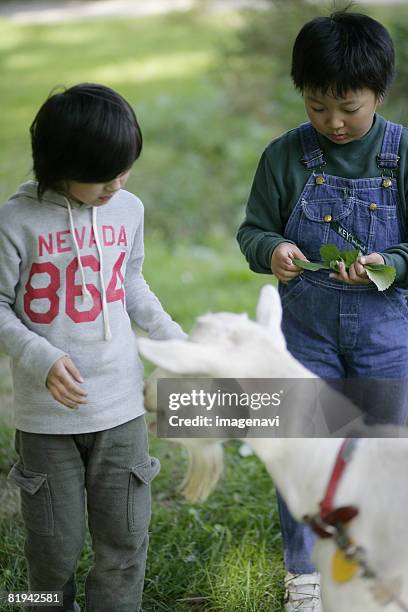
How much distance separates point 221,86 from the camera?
852 centimetres

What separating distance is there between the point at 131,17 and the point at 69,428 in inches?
391

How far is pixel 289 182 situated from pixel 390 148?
0.24 metres

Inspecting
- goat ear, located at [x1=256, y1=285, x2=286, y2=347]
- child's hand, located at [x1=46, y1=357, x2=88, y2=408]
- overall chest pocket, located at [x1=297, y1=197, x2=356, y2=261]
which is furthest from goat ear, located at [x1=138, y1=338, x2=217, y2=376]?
overall chest pocket, located at [x1=297, y1=197, x2=356, y2=261]

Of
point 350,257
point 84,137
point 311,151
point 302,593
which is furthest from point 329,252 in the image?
point 302,593

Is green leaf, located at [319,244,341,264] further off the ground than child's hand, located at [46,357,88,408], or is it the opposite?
green leaf, located at [319,244,341,264]

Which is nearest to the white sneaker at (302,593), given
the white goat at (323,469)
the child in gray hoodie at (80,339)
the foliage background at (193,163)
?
the foliage background at (193,163)

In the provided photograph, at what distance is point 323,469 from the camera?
1.53 metres

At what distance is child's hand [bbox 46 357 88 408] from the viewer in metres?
1.69

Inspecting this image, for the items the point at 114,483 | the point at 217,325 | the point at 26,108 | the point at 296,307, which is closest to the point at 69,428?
the point at 114,483

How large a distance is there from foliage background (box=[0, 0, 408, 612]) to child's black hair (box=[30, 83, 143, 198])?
116cm

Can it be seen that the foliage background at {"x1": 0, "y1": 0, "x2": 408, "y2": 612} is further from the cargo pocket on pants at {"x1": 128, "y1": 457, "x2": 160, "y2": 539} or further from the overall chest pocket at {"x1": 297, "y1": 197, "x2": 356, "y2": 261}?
the overall chest pocket at {"x1": 297, "y1": 197, "x2": 356, "y2": 261}

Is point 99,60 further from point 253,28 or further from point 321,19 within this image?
point 321,19

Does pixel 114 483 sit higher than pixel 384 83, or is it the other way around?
pixel 384 83

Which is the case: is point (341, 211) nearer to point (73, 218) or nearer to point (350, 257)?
point (350, 257)
